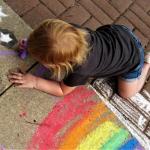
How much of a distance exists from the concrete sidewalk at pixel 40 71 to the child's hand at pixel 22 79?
4 centimetres

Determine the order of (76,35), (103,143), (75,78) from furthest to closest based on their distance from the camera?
1. (103,143)
2. (75,78)
3. (76,35)

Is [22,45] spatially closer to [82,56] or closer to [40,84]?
[40,84]

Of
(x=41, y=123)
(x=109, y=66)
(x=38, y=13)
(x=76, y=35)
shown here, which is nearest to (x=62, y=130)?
(x=41, y=123)

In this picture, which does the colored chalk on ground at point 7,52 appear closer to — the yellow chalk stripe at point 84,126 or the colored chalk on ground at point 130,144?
the yellow chalk stripe at point 84,126

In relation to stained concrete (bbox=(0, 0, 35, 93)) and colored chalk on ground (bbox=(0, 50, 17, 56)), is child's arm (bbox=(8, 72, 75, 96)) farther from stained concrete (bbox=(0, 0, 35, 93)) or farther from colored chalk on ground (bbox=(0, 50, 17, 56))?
colored chalk on ground (bbox=(0, 50, 17, 56))

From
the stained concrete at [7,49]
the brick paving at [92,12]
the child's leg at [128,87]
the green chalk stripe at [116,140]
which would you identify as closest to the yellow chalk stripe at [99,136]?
the green chalk stripe at [116,140]

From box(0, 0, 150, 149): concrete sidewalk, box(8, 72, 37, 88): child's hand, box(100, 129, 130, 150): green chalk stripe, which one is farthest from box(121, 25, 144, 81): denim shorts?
box(8, 72, 37, 88): child's hand

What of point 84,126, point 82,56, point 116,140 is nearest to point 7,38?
point 82,56

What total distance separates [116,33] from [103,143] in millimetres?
736

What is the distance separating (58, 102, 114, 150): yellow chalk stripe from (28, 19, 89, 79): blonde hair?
50 cm

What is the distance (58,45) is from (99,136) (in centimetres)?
80

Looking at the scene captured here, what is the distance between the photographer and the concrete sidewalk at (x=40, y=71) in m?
2.40

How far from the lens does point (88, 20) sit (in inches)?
126

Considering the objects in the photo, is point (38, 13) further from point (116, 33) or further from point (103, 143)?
point (103, 143)
